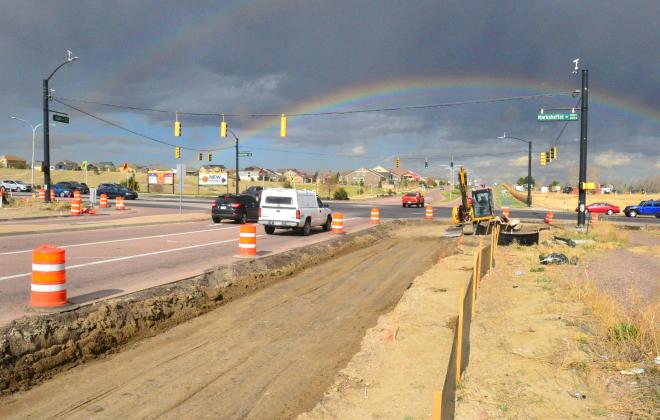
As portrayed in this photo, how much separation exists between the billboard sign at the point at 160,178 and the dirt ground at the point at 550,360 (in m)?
94.4

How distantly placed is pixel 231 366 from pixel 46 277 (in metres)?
3.68

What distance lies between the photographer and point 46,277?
7836 millimetres

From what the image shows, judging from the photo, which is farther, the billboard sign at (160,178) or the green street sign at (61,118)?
the billboard sign at (160,178)

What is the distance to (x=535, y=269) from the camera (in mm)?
14609

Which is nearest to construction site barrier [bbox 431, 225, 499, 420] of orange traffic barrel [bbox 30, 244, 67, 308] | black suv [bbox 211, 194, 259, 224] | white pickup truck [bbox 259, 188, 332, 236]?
orange traffic barrel [bbox 30, 244, 67, 308]

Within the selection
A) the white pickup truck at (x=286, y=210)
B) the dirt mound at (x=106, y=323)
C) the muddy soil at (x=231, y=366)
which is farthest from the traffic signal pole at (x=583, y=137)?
the dirt mound at (x=106, y=323)

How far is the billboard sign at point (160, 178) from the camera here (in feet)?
327

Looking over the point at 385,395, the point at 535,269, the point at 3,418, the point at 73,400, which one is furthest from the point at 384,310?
the point at 535,269

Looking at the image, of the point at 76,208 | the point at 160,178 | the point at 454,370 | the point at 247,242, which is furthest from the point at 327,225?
the point at 160,178

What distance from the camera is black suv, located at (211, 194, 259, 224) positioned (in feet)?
93.1

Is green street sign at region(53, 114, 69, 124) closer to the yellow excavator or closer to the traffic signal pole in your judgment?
the yellow excavator

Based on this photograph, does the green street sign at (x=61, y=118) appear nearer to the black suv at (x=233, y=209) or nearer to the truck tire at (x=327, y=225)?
the black suv at (x=233, y=209)

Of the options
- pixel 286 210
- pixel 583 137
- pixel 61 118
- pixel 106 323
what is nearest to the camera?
pixel 106 323

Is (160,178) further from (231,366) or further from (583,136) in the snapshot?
(231,366)
